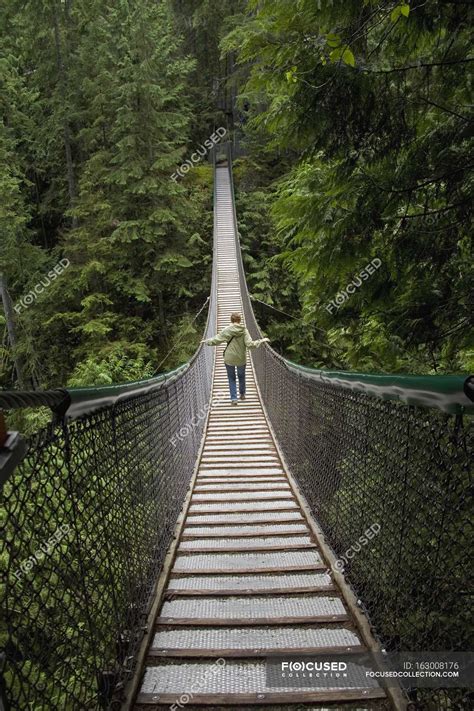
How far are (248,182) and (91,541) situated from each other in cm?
1551

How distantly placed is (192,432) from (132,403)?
2.07 m

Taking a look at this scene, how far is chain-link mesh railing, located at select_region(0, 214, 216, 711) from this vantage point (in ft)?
2.97

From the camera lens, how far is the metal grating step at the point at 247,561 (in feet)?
6.48

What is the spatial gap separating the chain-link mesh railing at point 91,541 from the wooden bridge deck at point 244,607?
0.38 ft

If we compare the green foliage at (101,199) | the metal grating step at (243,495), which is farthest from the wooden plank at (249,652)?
the green foliage at (101,199)

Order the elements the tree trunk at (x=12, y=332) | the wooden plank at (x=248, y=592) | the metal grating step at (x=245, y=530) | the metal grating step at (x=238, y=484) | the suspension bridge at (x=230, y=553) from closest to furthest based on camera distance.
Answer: the suspension bridge at (x=230, y=553), the wooden plank at (x=248, y=592), the metal grating step at (x=245, y=530), the metal grating step at (x=238, y=484), the tree trunk at (x=12, y=332)

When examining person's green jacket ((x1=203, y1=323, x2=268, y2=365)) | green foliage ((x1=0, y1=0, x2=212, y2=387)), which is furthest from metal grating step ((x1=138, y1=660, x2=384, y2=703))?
green foliage ((x1=0, y1=0, x2=212, y2=387))

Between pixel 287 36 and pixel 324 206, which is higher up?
pixel 287 36

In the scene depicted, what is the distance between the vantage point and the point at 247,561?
2.04 meters

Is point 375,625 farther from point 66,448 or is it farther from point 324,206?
point 324,206

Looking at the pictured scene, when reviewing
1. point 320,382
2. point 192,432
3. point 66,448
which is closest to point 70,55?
point 192,432

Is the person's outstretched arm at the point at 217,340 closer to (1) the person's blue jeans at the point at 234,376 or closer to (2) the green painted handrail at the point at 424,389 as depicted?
(1) the person's blue jeans at the point at 234,376

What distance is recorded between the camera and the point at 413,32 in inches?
69.4

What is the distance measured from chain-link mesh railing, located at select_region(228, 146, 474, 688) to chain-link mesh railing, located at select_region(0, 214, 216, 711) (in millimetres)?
849
